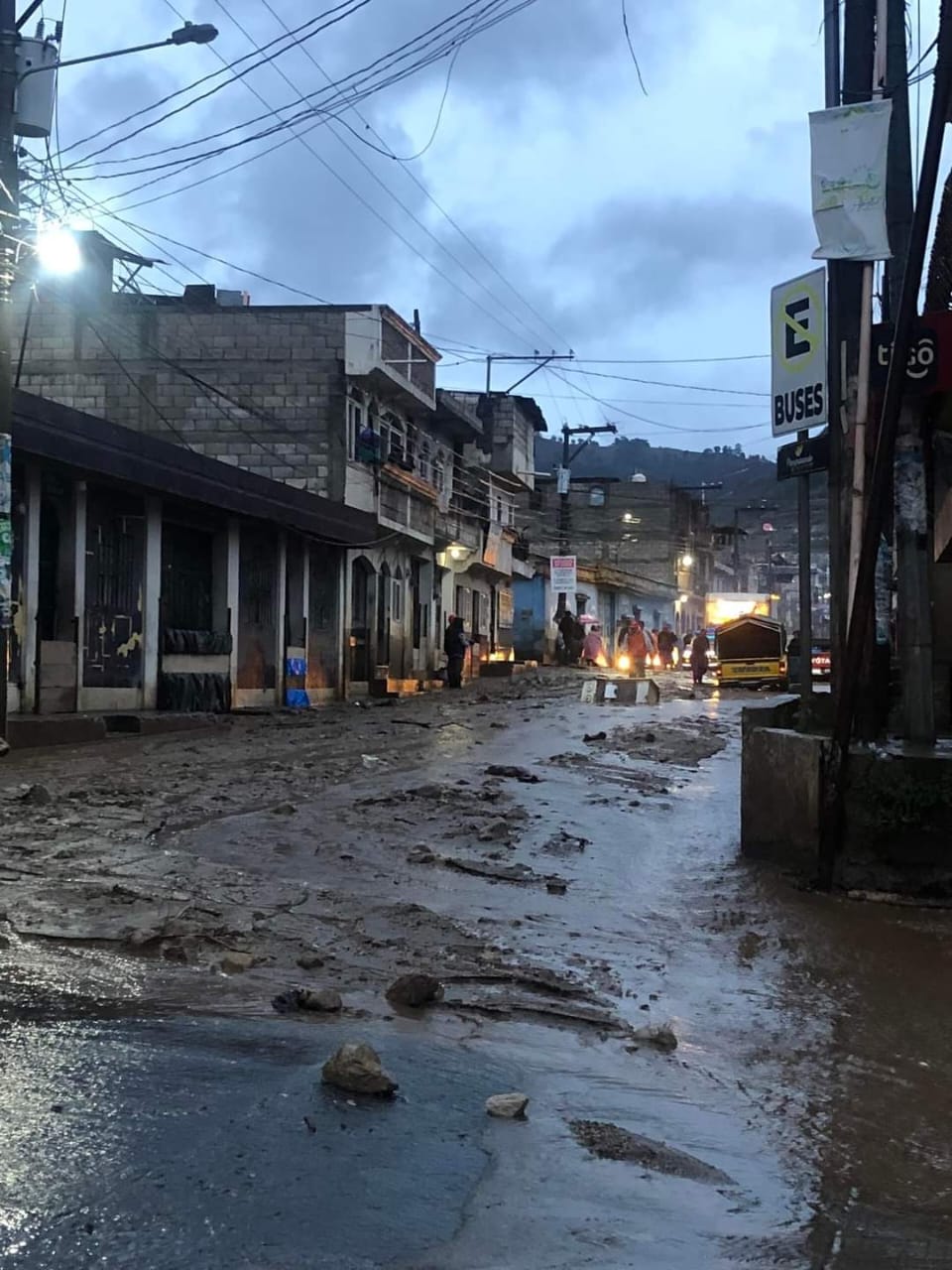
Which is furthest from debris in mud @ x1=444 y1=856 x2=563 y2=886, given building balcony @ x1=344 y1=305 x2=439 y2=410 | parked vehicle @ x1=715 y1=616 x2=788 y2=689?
parked vehicle @ x1=715 y1=616 x2=788 y2=689

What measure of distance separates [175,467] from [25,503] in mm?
3027

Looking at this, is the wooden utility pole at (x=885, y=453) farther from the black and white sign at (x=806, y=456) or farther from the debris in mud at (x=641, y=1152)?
the debris in mud at (x=641, y=1152)

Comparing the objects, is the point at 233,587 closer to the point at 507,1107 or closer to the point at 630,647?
the point at 630,647

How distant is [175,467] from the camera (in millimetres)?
19000

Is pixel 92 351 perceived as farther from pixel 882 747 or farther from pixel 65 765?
pixel 882 747

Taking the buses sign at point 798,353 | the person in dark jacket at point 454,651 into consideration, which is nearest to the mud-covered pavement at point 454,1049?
the buses sign at point 798,353

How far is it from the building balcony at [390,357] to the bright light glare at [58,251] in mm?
12801

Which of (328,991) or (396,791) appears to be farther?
(396,791)

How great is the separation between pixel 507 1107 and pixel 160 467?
16.4 metres

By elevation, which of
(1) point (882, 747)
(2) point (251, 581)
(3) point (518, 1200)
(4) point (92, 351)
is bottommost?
(3) point (518, 1200)

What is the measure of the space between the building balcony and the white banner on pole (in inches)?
847

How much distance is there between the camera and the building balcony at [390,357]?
27.7 m

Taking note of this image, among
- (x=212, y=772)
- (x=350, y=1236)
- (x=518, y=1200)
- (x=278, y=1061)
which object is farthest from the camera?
(x=212, y=772)

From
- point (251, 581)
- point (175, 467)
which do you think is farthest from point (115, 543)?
point (251, 581)
